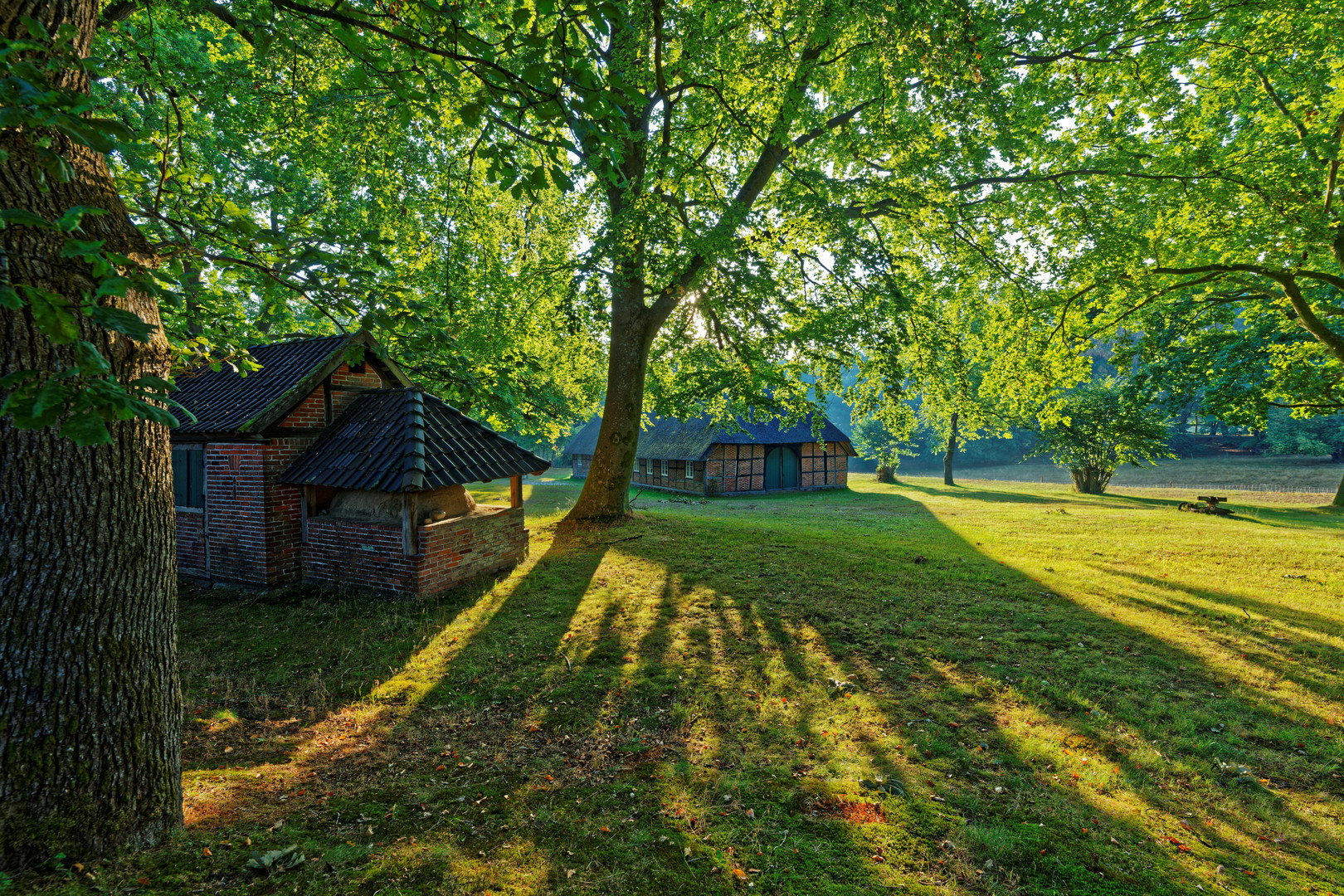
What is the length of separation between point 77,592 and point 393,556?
559 cm

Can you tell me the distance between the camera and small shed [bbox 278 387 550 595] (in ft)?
25.1

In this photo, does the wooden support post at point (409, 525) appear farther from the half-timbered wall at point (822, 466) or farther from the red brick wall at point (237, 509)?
the half-timbered wall at point (822, 466)

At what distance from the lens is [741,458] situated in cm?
2866

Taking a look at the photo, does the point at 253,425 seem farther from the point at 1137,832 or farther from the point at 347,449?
the point at 1137,832

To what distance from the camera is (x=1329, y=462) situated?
140ft

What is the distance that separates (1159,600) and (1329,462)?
58.3 m

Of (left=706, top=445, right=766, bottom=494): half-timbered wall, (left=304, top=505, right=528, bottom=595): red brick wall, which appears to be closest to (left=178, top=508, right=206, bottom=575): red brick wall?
(left=304, top=505, right=528, bottom=595): red brick wall

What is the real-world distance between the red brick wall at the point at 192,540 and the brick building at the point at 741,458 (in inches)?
750

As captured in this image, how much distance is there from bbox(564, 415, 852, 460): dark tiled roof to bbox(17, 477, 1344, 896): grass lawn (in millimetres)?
18411

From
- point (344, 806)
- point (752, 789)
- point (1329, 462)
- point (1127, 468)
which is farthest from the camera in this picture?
point (1127, 468)

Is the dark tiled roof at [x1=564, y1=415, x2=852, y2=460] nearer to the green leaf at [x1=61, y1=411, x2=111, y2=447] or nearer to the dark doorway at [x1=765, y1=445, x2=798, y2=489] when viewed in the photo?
the dark doorway at [x1=765, y1=445, x2=798, y2=489]

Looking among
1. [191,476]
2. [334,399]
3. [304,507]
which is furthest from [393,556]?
[191,476]

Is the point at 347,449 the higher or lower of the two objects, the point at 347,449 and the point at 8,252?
the lower

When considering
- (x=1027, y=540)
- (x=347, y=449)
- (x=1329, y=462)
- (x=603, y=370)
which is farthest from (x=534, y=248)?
(x=1329, y=462)
